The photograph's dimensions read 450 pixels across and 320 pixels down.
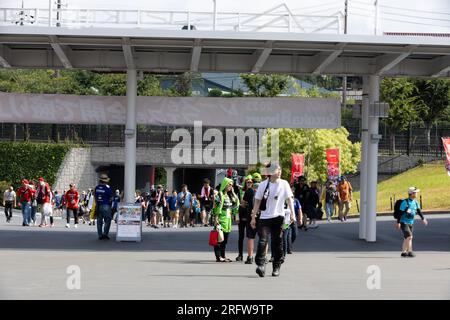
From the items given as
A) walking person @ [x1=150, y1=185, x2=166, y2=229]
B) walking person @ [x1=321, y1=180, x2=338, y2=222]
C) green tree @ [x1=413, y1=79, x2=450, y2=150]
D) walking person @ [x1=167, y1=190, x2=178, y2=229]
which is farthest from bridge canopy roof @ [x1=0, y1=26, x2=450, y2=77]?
green tree @ [x1=413, y1=79, x2=450, y2=150]

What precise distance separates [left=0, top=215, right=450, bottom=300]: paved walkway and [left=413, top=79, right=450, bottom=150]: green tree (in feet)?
120

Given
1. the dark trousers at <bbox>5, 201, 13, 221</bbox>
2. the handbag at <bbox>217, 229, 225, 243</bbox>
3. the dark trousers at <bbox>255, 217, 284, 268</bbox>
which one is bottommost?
the dark trousers at <bbox>5, 201, 13, 221</bbox>

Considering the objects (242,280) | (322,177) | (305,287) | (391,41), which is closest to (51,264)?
(242,280)

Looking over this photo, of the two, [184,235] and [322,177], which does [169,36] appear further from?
[322,177]

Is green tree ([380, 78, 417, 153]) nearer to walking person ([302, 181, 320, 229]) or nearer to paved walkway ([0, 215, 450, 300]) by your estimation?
walking person ([302, 181, 320, 229])

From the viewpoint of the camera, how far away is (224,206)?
59.3ft

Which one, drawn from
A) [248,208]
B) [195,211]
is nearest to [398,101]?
[195,211]

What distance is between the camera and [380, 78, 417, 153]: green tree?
58.1m

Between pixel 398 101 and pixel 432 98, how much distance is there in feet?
20.3

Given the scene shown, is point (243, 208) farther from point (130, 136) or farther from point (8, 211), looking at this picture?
point (8, 211)

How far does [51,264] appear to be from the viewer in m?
17.2

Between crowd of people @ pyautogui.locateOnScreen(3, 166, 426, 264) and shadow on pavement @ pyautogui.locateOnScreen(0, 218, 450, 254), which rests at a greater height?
crowd of people @ pyautogui.locateOnScreen(3, 166, 426, 264)
